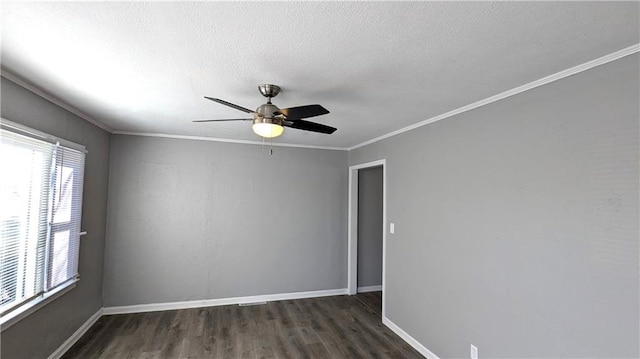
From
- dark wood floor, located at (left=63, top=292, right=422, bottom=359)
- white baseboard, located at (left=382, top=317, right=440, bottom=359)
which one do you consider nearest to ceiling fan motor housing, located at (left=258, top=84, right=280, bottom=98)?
dark wood floor, located at (left=63, top=292, right=422, bottom=359)

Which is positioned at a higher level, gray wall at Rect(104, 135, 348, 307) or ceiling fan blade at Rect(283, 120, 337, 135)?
ceiling fan blade at Rect(283, 120, 337, 135)

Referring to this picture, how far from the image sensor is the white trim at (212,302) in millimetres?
3842

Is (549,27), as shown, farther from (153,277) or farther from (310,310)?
(153,277)

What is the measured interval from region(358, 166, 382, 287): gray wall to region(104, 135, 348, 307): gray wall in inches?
13.2

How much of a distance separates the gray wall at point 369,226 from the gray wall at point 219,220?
336 mm

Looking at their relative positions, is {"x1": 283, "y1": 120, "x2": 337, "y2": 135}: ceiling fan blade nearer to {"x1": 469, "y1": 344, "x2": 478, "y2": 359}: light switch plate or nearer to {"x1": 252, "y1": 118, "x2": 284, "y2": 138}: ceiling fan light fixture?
{"x1": 252, "y1": 118, "x2": 284, "y2": 138}: ceiling fan light fixture

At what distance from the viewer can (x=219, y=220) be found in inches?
167

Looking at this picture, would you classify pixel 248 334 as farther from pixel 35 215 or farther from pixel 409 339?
pixel 35 215

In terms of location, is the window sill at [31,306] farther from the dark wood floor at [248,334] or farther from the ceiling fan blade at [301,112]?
the ceiling fan blade at [301,112]

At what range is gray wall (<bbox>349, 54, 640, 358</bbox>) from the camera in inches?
62.8

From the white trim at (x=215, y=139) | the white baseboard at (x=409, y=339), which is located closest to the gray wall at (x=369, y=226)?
the white trim at (x=215, y=139)

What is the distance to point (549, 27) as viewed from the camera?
53.8 inches

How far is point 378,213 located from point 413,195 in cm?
185

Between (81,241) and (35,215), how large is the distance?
0.93m
